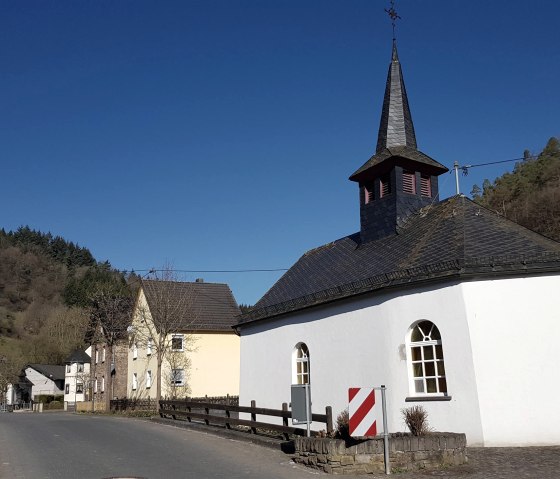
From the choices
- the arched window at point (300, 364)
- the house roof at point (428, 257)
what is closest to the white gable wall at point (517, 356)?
the house roof at point (428, 257)

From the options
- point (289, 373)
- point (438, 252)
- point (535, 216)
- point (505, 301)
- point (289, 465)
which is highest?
point (535, 216)

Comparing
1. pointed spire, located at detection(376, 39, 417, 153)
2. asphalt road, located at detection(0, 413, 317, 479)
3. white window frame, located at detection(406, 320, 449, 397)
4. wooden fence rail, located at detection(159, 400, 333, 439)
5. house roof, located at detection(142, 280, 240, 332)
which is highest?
pointed spire, located at detection(376, 39, 417, 153)

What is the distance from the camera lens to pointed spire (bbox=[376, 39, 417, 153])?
22.0 m

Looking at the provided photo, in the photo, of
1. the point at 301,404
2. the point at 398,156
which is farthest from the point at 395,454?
the point at 398,156

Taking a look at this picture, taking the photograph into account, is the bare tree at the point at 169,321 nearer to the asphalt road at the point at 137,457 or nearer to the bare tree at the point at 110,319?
the bare tree at the point at 110,319

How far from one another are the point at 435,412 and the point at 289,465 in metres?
4.32

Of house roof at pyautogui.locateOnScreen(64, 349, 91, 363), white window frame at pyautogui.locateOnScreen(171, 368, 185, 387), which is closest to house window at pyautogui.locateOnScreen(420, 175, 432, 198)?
white window frame at pyautogui.locateOnScreen(171, 368, 185, 387)

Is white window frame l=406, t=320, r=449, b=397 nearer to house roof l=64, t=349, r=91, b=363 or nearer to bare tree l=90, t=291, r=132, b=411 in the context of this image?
bare tree l=90, t=291, r=132, b=411

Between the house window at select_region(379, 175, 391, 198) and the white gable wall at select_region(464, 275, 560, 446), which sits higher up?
the house window at select_region(379, 175, 391, 198)

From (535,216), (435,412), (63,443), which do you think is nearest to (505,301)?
(435,412)

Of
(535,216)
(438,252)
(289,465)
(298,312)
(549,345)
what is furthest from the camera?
(535,216)

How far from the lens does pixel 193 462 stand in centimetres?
1233

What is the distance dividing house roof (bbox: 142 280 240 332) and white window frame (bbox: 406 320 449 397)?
2149cm

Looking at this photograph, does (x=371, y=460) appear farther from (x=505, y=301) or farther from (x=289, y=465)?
(x=505, y=301)
